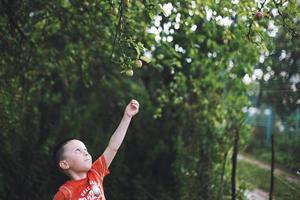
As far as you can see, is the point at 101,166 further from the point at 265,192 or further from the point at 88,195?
the point at 265,192

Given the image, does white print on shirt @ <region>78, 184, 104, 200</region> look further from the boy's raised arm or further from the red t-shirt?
the boy's raised arm

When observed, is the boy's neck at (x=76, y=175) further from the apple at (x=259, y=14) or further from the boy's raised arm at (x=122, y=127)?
the apple at (x=259, y=14)

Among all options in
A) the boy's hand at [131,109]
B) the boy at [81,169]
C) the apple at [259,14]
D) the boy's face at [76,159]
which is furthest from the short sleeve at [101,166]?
the apple at [259,14]

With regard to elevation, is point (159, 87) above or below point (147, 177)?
above

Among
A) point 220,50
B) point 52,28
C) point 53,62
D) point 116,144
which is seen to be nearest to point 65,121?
point 53,62

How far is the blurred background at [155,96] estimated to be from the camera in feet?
14.6

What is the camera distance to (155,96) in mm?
6453

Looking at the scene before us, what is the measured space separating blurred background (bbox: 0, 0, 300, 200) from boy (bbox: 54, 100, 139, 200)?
3.88ft

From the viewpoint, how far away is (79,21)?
4.92 m

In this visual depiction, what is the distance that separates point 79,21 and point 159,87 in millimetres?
1794

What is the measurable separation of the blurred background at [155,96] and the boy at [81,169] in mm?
1183

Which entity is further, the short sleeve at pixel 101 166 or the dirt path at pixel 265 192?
the dirt path at pixel 265 192

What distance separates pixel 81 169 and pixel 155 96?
12.3 ft

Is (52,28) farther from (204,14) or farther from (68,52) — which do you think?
(204,14)
